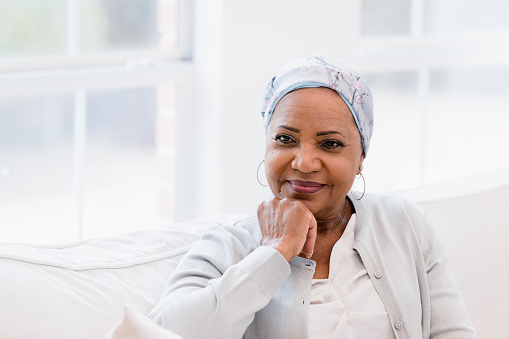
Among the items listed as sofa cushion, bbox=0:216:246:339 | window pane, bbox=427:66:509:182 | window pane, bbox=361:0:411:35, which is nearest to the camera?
sofa cushion, bbox=0:216:246:339

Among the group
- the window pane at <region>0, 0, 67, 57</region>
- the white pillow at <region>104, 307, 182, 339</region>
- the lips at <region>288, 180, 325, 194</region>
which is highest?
the window pane at <region>0, 0, 67, 57</region>

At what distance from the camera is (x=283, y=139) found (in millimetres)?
1733

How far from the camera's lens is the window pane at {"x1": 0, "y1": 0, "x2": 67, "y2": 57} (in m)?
2.66

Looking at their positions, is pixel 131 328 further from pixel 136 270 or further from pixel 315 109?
pixel 315 109

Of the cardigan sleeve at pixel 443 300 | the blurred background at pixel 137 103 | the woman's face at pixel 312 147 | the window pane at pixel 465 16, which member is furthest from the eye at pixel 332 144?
the window pane at pixel 465 16

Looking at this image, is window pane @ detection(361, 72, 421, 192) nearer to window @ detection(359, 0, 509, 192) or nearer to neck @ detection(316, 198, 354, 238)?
window @ detection(359, 0, 509, 192)

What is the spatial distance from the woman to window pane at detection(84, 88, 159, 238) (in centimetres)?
136

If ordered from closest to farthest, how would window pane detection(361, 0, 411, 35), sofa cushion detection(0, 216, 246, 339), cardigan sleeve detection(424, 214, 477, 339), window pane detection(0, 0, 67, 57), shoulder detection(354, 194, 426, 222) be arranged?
sofa cushion detection(0, 216, 246, 339) → cardigan sleeve detection(424, 214, 477, 339) → shoulder detection(354, 194, 426, 222) → window pane detection(0, 0, 67, 57) → window pane detection(361, 0, 411, 35)

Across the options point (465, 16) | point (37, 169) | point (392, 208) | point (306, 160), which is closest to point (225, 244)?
point (306, 160)

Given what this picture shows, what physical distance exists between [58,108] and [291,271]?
1509 mm

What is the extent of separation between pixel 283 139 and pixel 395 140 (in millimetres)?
2571

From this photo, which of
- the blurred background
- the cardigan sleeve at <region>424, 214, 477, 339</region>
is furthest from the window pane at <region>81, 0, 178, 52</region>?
the cardigan sleeve at <region>424, 214, 477, 339</region>

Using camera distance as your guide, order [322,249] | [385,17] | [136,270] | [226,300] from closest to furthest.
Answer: [226,300]
[136,270]
[322,249]
[385,17]

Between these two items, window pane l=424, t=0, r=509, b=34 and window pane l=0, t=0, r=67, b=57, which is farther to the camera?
window pane l=424, t=0, r=509, b=34
